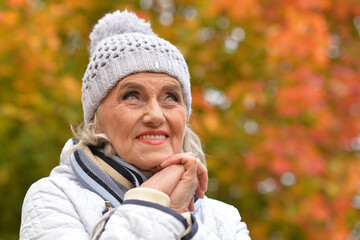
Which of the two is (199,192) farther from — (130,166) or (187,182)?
(130,166)

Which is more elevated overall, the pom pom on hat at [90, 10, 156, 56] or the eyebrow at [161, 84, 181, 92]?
the pom pom on hat at [90, 10, 156, 56]

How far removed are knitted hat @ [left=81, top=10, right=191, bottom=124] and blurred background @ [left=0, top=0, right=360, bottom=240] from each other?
2340 millimetres

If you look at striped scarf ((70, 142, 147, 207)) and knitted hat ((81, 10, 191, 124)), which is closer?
striped scarf ((70, 142, 147, 207))

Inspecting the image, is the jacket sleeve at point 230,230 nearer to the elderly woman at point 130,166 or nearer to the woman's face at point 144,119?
the elderly woman at point 130,166

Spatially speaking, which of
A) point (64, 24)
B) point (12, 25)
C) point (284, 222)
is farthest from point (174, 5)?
point (284, 222)

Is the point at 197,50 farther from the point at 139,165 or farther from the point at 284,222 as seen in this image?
the point at 139,165

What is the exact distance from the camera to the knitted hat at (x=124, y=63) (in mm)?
2303

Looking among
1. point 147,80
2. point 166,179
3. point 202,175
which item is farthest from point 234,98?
point 166,179

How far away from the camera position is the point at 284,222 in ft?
18.6

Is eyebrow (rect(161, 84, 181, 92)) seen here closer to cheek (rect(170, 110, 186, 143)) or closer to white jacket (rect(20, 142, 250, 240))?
cheek (rect(170, 110, 186, 143))

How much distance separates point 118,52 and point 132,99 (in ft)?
0.80

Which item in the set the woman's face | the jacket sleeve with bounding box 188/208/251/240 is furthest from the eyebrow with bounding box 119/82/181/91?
the jacket sleeve with bounding box 188/208/251/240

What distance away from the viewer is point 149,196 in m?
1.93

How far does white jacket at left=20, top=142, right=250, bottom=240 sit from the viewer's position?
1839 millimetres
